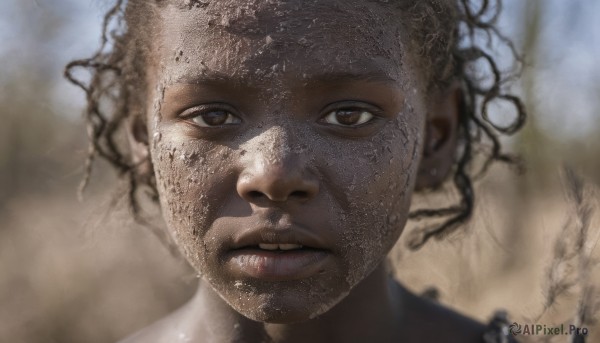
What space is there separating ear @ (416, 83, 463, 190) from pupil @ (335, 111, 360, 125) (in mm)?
457

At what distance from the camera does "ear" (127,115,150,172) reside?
2.10m

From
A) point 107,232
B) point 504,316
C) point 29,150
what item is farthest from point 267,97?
point 29,150

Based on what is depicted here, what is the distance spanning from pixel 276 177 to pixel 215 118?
0.86 feet

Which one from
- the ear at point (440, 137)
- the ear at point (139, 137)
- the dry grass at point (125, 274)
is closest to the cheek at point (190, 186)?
the ear at point (139, 137)

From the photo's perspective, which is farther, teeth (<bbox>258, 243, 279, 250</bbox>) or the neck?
the neck

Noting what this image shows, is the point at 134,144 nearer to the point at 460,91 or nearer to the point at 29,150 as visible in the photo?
the point at 460,91

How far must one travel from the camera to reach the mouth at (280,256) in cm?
151

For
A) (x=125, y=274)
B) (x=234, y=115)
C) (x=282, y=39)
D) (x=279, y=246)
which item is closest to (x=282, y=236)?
(x=279, y=246)

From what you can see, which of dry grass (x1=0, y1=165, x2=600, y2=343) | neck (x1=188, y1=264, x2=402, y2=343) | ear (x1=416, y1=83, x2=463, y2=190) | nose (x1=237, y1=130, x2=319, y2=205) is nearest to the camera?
nose (x1=237, y1=130, x2=319, y2=205)

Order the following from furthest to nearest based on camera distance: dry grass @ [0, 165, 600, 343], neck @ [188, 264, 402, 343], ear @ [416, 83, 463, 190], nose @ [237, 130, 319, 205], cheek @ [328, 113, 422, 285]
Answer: dry grass @ [0, 165, 600, 343], ear @ [416, 83, 463, 190], neck @ [188, 264, 402, 343], cheek @ [328, 113, 422, 285], nose @ [237, 130, 319, 205]

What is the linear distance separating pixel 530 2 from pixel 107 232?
350 cm

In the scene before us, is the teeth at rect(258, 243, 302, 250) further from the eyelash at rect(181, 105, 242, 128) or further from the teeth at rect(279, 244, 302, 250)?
the eyelash at rect(181, 105, 242, 128)

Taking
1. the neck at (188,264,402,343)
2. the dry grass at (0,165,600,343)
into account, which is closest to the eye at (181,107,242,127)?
the neck at (188,264,402,343)

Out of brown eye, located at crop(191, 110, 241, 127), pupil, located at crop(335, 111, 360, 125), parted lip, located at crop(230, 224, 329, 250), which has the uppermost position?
brown eye, located at crop(191, 110, 241, 127)
